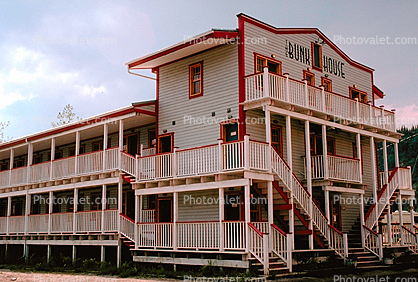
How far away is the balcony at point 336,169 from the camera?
76.4ft

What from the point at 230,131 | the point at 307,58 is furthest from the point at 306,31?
the point at 230,131

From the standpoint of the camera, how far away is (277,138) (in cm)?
2355

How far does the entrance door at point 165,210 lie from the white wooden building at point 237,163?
60mm

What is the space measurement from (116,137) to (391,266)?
16.1 meters

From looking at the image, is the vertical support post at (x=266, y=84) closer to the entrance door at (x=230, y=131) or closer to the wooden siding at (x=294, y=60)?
the wooden siding at (x=294, y=60)

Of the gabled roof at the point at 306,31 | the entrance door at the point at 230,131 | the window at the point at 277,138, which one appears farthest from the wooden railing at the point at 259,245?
the gabled roof at the point at 306,31

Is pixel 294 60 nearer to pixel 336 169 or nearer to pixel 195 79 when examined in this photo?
pixel 195 79

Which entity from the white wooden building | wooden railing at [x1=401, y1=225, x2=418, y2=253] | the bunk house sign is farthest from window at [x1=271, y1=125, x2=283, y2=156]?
wooden railing at [x1=401, y1=225, x2=418, y2=253]

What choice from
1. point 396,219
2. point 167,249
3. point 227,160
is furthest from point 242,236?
point 396,219

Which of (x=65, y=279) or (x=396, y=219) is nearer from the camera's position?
(x=65, y=279)

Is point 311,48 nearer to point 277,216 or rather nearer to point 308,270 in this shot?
point 277,216

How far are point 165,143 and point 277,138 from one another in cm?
557

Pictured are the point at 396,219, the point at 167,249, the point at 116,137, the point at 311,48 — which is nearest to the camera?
the point at 167,249

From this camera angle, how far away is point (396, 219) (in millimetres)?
40562
